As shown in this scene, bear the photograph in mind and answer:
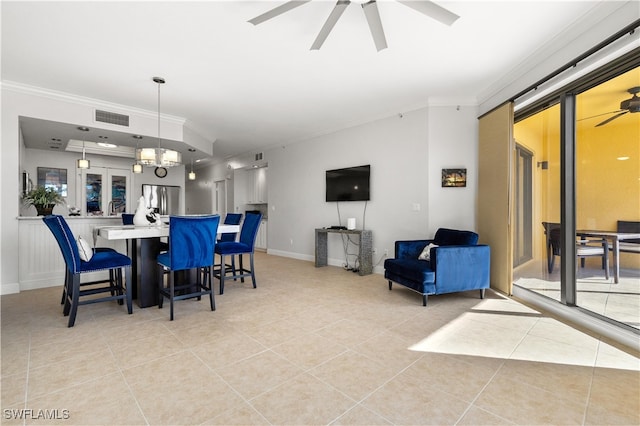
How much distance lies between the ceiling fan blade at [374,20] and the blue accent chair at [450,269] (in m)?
2.21

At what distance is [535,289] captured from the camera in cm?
365

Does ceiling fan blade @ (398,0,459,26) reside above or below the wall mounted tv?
above

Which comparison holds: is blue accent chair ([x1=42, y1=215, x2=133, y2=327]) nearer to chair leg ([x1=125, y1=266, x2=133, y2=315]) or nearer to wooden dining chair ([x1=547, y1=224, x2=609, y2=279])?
chair leg ([x1=125, y1=266, x2=133, y2=315])

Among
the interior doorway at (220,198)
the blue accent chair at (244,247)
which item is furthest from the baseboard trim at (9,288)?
the interior doorway at (220,198)

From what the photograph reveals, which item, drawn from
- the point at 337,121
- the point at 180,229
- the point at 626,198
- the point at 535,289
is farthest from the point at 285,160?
the point at 626,198

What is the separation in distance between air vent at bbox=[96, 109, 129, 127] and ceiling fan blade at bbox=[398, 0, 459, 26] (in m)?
4.46

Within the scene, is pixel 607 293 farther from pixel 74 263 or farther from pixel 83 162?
pixel 83 162

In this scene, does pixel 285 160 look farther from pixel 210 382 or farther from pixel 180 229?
pixel 210 382

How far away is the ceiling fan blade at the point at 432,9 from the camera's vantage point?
6.82 feet

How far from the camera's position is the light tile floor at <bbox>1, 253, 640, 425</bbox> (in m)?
1.59

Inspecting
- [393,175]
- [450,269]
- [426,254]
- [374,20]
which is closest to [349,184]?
[393,175]

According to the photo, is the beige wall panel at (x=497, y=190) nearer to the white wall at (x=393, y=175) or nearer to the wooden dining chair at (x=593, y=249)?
the white wall at (x=393, y=175)

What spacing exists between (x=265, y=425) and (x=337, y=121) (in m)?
4.92

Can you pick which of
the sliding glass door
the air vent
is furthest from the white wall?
the air vent
